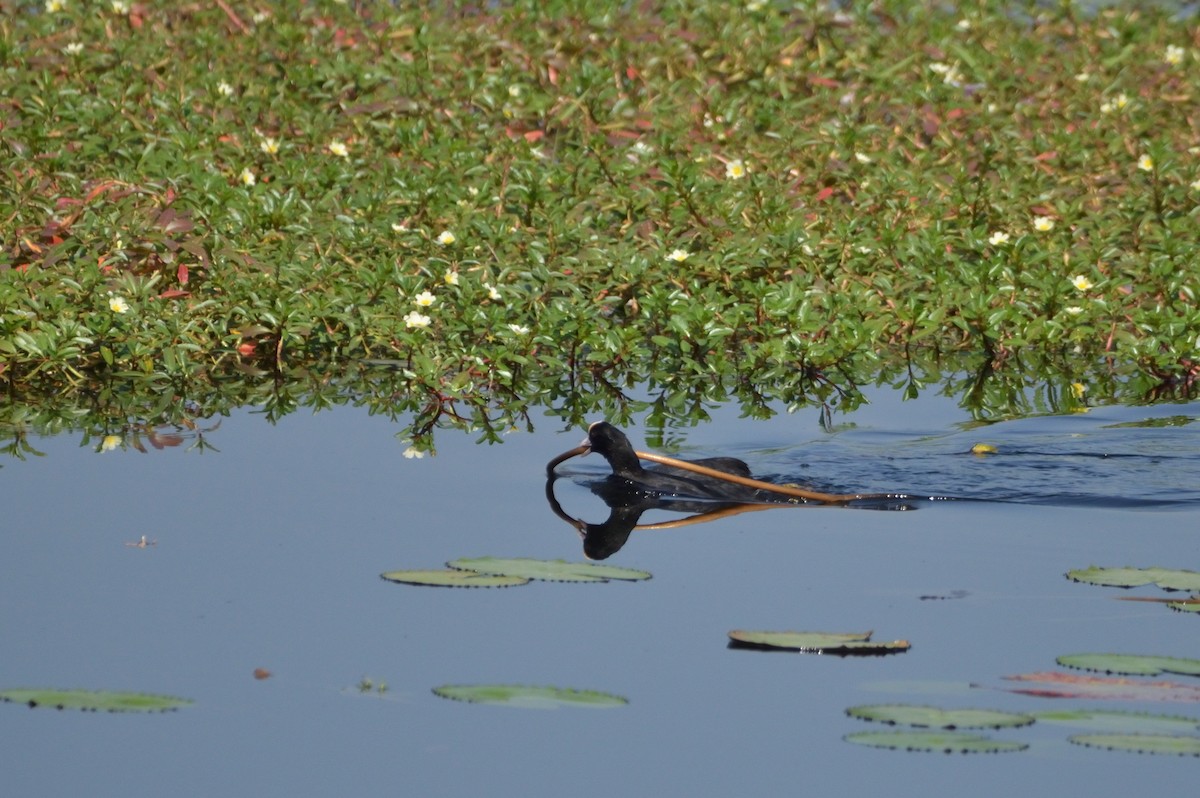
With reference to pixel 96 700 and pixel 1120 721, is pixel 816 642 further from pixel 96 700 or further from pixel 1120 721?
pixel 96 700

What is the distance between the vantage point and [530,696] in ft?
12.3

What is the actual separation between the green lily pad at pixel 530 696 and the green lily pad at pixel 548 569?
2.52 ft

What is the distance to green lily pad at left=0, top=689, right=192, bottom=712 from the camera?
12.1 feet

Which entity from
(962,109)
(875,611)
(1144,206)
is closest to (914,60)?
(962,109)

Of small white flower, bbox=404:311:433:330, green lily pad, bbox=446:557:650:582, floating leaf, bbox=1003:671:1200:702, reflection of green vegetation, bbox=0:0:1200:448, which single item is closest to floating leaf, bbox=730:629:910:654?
floating leaf, bbox=1003:671:1200:702

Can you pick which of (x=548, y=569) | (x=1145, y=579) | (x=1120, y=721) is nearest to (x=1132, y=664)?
(x=1120, y=721)

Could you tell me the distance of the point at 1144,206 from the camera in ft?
27.4

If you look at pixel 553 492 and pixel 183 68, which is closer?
pixel 553 492

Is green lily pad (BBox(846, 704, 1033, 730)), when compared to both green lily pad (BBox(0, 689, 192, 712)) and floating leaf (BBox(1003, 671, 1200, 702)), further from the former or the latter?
green lily pad (BBox(0, 689, 192, 712))

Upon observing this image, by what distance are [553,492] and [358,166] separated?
3.40m

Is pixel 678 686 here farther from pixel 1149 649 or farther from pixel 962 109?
pixel 962 109

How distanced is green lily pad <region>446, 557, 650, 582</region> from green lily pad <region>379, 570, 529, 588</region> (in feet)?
0.10

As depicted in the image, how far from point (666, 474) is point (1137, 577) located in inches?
61.9

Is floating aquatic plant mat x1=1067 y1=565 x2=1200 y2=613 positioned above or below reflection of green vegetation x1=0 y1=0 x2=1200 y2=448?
below
